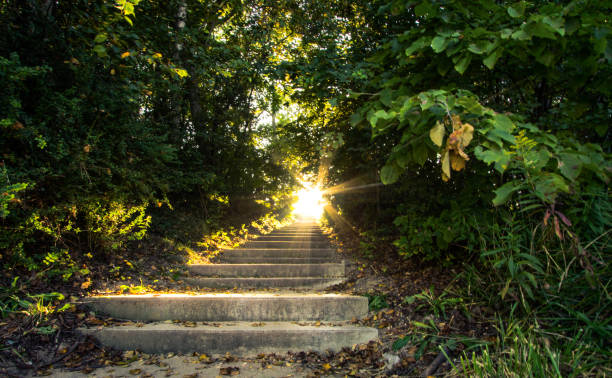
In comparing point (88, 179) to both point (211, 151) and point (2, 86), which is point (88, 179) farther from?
point (211, 151)

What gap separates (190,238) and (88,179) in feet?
8.54

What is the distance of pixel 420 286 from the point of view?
278cm

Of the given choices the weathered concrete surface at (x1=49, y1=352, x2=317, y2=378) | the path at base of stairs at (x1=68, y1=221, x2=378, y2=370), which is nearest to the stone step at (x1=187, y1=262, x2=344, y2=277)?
the path at base of stairs at (x1=68, y1=221, x2=378, y2=370)

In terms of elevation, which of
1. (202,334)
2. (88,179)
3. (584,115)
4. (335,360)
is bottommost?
(335,360)

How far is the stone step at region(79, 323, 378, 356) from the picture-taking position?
222 centimetres

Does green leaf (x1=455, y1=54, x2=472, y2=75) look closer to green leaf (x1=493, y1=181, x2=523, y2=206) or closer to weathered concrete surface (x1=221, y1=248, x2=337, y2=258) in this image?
green leaf (x1=493, y1=181, x2=523, y2=206)

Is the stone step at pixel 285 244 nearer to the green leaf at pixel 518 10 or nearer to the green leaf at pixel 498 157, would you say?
the green leaf at pixel 498 157

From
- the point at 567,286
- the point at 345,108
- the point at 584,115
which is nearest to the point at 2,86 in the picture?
the point at 345,108

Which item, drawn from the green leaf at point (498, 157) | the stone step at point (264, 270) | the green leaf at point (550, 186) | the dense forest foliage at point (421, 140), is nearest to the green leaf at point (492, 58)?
the dense forest foliage at point (421, 140)

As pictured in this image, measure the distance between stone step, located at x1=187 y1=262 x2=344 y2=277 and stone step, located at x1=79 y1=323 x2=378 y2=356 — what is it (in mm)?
1751

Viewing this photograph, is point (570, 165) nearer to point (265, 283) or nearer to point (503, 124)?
point (503, 124)

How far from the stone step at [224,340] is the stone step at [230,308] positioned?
32cm

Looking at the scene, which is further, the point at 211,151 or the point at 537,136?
the point at 211,151

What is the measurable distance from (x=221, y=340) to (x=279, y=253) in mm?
2871
